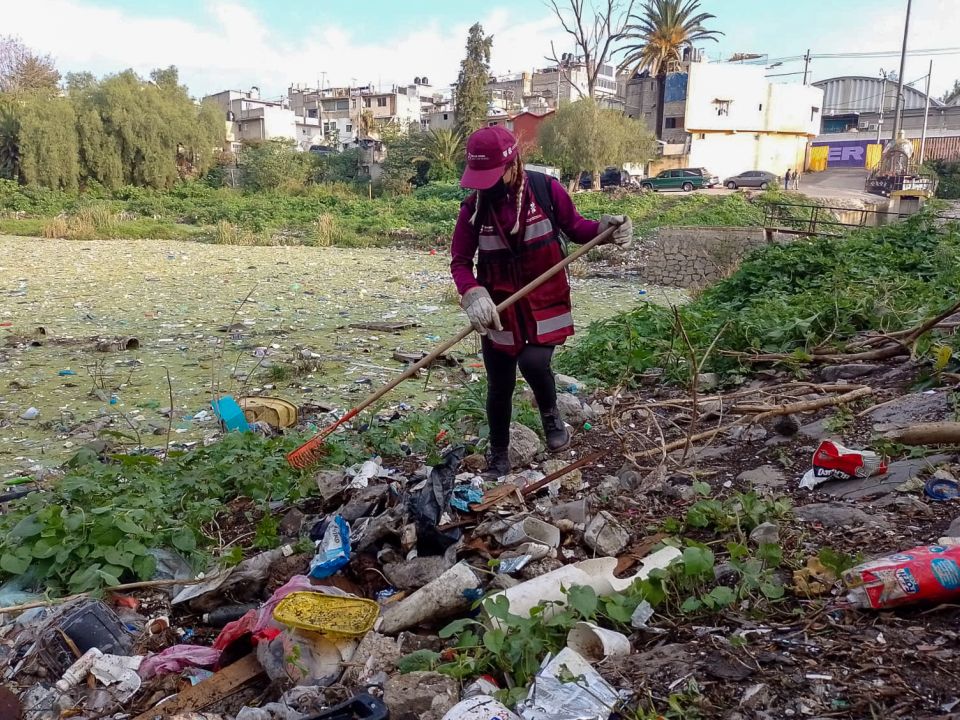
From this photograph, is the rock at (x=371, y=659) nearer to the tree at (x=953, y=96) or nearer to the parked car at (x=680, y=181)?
the parked car at (x=680, y=181)

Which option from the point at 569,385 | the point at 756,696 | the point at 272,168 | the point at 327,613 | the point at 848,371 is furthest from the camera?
the point at 272,168

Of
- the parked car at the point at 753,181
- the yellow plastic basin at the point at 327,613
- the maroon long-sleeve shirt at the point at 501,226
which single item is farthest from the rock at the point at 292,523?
the parked car at the point at 753,181

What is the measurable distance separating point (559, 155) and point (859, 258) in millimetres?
18184

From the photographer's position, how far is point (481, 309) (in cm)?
275

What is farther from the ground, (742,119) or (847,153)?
(742,119)

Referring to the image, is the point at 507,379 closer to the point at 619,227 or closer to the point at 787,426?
the point at 619,227

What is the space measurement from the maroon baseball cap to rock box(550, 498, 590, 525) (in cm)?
116

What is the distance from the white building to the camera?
30.7 meters

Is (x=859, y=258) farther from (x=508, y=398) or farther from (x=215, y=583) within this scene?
(x=215, y=583)

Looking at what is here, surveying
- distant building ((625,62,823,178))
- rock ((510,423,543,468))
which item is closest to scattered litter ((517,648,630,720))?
rock ((510,423,543,468))

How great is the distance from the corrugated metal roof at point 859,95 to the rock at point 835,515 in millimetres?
44703

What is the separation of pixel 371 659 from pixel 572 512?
37.5 inches

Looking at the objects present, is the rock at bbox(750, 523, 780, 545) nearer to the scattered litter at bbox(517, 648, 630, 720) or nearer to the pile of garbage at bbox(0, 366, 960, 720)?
the pile of garbage at bbox(0, 366, 960, 720)

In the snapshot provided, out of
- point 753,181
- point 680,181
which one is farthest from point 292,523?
point 753,181
